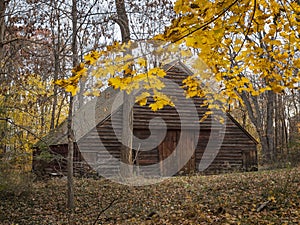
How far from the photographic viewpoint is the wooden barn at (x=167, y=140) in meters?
17.6

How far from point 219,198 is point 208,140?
35.3ft

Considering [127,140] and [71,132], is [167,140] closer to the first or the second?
[127,140]

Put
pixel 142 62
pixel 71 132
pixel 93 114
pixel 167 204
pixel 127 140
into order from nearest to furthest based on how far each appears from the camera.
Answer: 1. pixel 142 62
2. pixel 167 204
3. pixel 71 132
4. pixel 127 140
5. pixel 93 114

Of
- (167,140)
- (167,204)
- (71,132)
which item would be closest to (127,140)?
(167,140)

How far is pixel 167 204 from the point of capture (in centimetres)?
1034

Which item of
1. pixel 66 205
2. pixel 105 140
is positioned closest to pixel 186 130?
pixel 105 140

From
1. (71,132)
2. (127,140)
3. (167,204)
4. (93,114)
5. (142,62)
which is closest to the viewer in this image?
(142,62)

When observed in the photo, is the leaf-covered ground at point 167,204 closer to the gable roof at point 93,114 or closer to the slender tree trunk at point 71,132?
the slender tree trunk at point 71,132

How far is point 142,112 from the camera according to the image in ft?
62.0

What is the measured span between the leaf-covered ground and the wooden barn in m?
3.75

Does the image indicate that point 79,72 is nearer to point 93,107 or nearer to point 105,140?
point 105,140

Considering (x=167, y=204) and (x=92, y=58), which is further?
(x=167, y=204)

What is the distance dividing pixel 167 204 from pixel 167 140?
8876mm

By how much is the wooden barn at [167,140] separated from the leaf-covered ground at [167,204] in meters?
3.75
